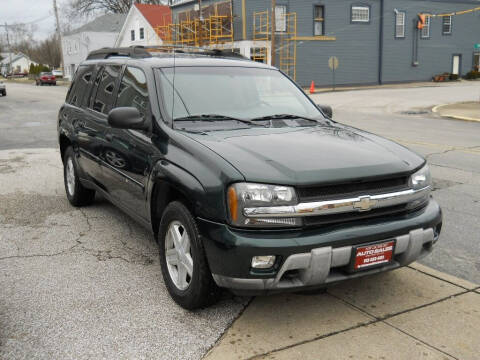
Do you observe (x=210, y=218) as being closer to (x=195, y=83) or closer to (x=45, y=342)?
(x=45, y=342)

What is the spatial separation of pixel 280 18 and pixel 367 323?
1381 inches

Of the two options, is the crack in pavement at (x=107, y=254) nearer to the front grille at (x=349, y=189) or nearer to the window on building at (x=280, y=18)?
the front grille at (x=349, y=189)

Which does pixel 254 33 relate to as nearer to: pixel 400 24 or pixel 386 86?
pixel 386 86

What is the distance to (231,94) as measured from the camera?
4.52 metres

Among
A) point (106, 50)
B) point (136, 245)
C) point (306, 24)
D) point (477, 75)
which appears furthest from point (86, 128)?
point (477, 75)

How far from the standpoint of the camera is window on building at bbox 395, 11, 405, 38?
1635 inches

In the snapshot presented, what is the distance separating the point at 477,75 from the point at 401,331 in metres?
47.8

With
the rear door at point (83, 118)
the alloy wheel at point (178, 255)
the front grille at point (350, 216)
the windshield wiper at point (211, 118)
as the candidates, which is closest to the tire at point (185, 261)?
the alloy wheel at point (178, 255)

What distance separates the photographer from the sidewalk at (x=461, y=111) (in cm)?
1786

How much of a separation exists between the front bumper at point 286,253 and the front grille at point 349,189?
19 cm

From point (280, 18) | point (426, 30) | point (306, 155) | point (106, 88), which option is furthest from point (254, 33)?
point (306, 155)

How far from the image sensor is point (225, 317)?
355cm

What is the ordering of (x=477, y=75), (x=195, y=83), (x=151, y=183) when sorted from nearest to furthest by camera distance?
1. (x=151, y=183)
2. (x=195, y=83)
3. (x=477, y=75)

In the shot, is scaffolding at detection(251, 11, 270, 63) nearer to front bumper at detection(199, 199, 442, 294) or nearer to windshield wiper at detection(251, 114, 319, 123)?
windshield wiper at detection(251, 114, 319, 123)
